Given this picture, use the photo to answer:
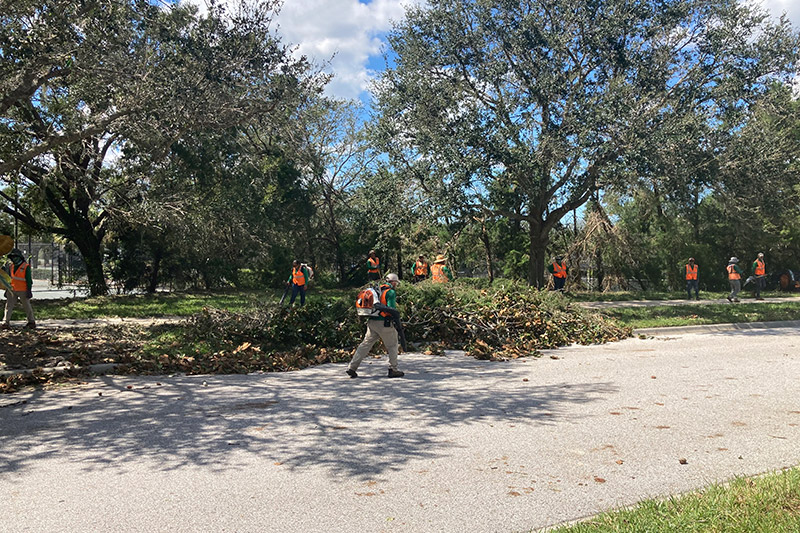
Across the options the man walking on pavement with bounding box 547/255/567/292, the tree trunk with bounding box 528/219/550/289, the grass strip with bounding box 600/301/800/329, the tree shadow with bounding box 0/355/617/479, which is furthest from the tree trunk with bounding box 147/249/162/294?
the grass strip with bounding box 600/301/800/329

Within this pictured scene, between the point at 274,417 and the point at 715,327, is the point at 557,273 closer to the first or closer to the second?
the point at 715,327

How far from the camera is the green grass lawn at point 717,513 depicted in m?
3.39

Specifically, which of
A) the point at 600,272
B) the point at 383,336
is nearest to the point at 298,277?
the point at 383,336

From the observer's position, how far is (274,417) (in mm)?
6363

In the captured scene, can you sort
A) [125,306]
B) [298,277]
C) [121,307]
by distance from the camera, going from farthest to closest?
[125,306] → [121,307] → [298,277]

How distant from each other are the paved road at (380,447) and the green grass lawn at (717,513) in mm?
281

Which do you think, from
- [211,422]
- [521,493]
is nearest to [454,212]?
[211,422]

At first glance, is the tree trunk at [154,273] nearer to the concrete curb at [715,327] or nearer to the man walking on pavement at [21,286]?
the man walking on pavement at [21,286]

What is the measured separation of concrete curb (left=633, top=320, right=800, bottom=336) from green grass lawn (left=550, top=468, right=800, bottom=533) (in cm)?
1013

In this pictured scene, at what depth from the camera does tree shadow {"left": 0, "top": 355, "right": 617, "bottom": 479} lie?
5059mm

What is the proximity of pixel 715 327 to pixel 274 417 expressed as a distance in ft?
41.0

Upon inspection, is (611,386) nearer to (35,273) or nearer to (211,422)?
(211,422)

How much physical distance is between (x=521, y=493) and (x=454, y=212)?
45.0 feet

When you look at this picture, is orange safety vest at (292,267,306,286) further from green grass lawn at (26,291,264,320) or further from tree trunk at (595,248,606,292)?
tree trunk at (595,248,606,292)
